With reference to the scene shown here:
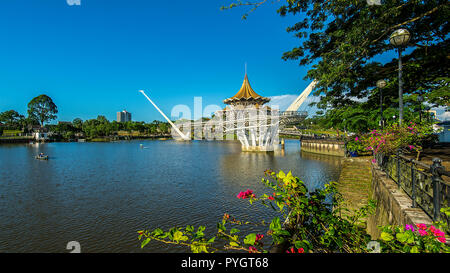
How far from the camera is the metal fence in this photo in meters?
3.62

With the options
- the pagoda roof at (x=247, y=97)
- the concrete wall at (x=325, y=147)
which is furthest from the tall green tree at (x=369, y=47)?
the pagoda roof at (x=247, y=97)

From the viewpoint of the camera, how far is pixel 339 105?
1694 centimetres

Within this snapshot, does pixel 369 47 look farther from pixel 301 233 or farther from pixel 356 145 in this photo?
pixel 301 233

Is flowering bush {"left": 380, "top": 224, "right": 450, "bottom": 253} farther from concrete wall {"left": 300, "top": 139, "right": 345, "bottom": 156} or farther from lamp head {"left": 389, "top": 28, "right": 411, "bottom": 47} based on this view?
concrete wall {"left": 300, "top": 139, "right": 345, "bottom": 156}

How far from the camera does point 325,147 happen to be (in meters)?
50.8

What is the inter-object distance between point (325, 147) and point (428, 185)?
4966cm

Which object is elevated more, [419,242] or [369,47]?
[369,47]

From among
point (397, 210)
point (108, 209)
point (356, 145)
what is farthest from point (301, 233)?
point (108, 209)

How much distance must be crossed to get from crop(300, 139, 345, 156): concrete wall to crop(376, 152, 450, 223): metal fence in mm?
41426

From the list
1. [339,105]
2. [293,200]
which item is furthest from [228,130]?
[293,200]

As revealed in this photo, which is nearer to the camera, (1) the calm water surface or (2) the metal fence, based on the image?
(2) the metal fence

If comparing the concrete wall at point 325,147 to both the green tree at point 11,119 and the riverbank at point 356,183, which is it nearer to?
the riverbank at point 356,183

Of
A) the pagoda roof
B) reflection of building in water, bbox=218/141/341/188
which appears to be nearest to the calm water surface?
reflection of building in water, bbox=218/141/341/188
